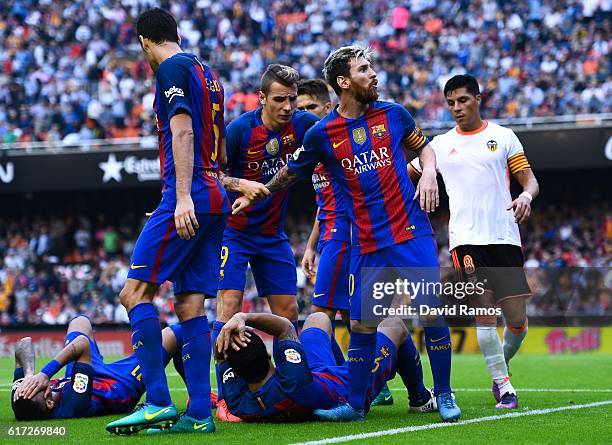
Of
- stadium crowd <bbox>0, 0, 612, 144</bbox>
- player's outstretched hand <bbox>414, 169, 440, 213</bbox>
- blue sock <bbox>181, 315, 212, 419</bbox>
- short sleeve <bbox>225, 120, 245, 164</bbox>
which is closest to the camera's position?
blue sock <bbox>181, 315, 212, 419</bbox>

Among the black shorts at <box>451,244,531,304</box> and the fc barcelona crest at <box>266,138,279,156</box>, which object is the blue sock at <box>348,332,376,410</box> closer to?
the black shorts at <box>451,244,531,304</box>

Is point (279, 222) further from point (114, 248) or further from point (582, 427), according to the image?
point (114, 248)

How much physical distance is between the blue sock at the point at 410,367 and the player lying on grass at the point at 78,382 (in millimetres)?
1593

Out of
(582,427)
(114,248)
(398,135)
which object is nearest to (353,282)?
(398,135)

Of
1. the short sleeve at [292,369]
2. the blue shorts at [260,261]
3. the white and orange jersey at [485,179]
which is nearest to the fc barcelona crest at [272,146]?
the blue shorts at [260,261]

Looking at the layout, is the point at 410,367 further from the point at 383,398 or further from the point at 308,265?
the point at 308,265

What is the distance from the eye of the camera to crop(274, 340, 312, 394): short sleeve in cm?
623

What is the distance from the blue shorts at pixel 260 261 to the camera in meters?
8.14

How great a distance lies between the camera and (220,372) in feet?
21.9

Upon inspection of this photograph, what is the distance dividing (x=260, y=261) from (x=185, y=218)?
8.60ft

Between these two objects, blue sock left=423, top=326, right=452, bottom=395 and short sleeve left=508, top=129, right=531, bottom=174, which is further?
short sleeve left=508, top=129, right=531, bottom=174

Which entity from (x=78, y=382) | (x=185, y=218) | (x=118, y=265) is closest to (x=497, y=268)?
(x=185, y=218)

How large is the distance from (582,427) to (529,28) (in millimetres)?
17897

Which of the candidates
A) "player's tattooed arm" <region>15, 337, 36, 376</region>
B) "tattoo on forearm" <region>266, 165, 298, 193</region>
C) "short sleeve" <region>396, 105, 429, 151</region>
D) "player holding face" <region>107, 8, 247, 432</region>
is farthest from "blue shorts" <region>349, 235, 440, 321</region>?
"player's tattooed arm" <region>15, 337, 36, 376</region>
